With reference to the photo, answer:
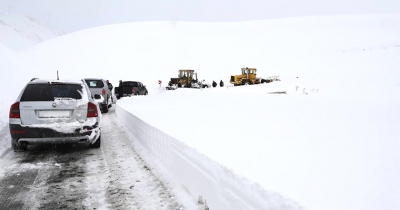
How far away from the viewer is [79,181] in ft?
18.1

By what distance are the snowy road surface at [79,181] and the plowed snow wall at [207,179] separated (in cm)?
33

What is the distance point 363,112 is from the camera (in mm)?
6594

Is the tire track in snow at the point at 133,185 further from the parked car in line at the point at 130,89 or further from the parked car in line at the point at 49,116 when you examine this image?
the parked car in line at the point at 130,89

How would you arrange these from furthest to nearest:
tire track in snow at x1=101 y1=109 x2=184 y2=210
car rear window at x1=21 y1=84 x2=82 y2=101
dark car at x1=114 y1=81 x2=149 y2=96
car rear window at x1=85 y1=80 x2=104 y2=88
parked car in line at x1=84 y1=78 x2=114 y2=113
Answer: dark car at x1=114 y1=81 x2=149 y2=96, car rear window at x1=85 y1=80 x2=104 y2=88, parked car in line at x1=84 y1=78 x2=114 y2=113, car rear window at x1=21 y1=84 x2=82 y2=101, tire track in snow at x1=101 y1=109 x2=184 y2=210

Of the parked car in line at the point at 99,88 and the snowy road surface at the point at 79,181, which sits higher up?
the parked car in line at the point at 99,88

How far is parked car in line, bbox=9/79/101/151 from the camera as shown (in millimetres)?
7117

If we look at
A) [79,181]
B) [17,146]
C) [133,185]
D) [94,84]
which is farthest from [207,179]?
[94,84]

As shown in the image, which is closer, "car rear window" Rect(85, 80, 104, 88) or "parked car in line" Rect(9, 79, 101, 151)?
"parked car in line" Rect(9, 79, 101, 151)

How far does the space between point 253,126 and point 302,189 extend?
176 inches

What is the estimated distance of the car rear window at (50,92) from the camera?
7316 millimetres

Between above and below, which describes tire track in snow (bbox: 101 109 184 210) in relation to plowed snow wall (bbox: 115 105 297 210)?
below

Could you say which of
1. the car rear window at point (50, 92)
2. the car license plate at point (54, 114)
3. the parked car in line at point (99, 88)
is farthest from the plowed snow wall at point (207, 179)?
the parked car in line at point (99, 88)

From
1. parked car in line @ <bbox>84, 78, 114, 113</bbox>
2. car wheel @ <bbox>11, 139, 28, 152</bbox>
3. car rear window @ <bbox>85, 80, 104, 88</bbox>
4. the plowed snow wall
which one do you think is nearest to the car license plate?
car wheel @ <bbox>11, 139, 28, 152</bbox>

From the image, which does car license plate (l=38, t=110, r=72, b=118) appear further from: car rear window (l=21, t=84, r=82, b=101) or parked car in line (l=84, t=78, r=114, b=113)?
parked car in line (l=84, t=78, r=114, b=113)
